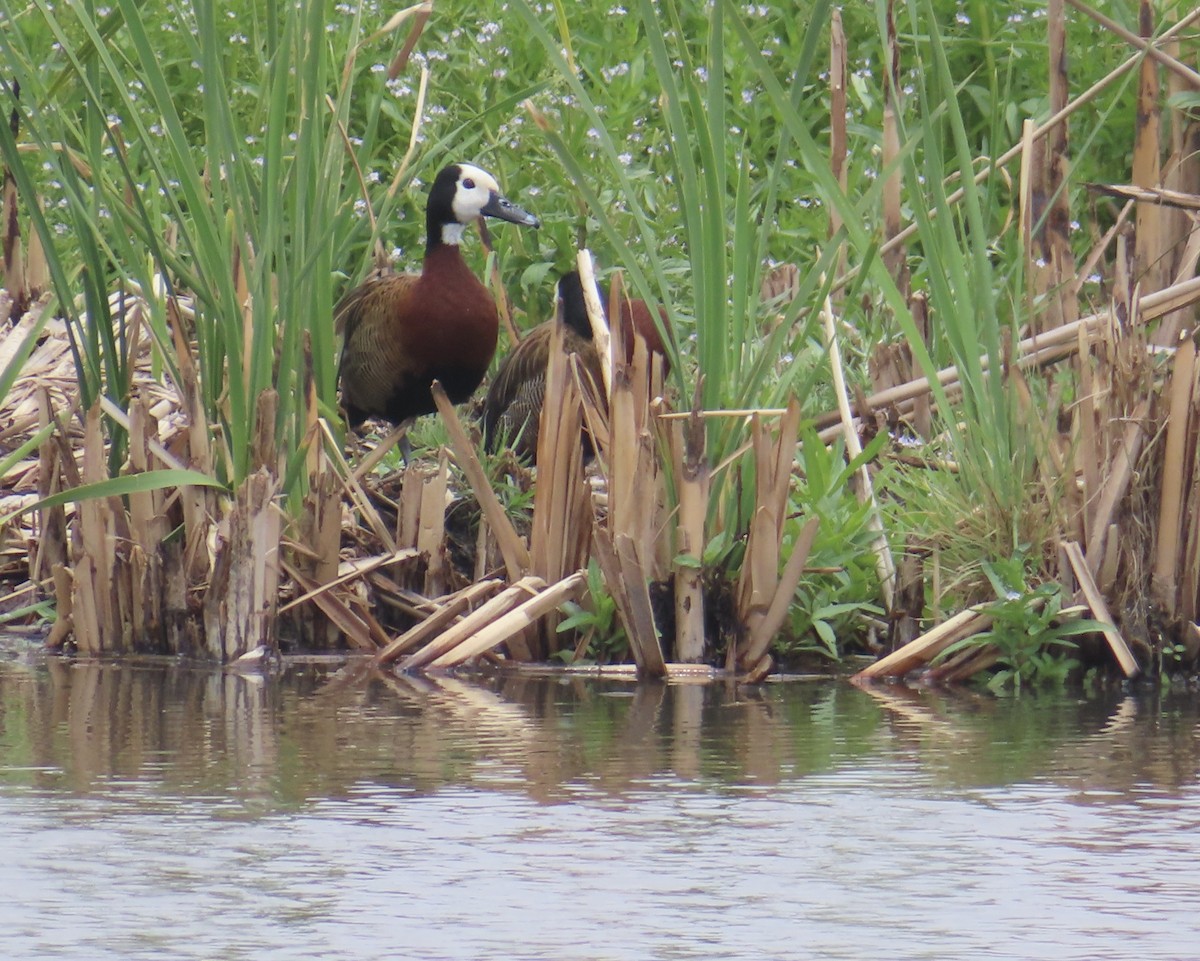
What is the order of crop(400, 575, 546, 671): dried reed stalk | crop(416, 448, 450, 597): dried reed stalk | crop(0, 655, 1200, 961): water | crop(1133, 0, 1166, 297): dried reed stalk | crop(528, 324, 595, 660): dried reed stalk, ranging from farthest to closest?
crop(1133, 0, 1166, 297): dried reed stalk → crop(416, 448, 450, 597): dried reed stalk → crop(528, 324, 595, 660): dried reed stalk → crop(400, 575, 546, 671): dried reed stalk → crop(0, 655, 1200, 961): water

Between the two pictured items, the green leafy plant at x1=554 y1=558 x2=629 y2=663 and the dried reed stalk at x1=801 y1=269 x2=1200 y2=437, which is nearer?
the green leafy plant at x1=554 y1=558 x2=629 y2=663

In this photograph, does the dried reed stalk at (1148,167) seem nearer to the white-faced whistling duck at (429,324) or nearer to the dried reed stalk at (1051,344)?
the dried reed stalk at (1051,344)

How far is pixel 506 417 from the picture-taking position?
267 inches

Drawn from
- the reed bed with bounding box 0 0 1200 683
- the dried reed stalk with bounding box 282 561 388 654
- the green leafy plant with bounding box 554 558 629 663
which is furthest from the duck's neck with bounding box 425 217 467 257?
the green leafy plant with bounding box 554 558 629 663

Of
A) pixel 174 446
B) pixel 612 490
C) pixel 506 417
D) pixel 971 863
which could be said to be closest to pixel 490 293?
pixel 506 417

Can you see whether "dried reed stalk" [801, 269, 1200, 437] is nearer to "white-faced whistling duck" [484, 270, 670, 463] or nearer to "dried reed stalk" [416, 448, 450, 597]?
"dried reed stalk" [416, 448, 450, 597]

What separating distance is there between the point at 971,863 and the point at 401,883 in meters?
0.75

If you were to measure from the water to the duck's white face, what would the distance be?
3193 mm

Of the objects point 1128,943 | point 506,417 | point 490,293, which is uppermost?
point 490,293

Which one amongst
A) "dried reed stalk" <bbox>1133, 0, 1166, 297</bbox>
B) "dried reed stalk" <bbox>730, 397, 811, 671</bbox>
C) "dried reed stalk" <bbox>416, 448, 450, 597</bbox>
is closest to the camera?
"dried reed stalk" <bbox>730, 397, 811, 671</bbox>

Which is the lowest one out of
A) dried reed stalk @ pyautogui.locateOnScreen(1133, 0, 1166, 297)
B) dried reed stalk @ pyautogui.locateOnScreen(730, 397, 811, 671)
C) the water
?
the water

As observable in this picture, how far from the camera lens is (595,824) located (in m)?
3.09

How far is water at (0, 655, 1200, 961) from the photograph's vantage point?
253cm

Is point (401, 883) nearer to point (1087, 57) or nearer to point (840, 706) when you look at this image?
point (840, 706)
